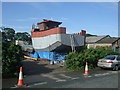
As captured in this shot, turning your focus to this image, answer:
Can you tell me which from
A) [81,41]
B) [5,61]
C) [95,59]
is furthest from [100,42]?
[5,61]

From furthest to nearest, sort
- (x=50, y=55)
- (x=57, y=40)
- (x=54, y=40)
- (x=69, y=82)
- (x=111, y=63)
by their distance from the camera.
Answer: (x=54, y=40) < (x=57, y=40) < (x=50, y=55) < (x=111, y=63) < (x=69, y=82)

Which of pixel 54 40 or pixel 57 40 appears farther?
pixel 54 40

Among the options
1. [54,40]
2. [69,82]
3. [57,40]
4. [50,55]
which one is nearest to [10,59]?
[69,82]

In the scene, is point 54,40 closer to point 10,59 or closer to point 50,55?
point 50,55

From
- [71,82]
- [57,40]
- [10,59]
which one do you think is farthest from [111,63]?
[57,40]

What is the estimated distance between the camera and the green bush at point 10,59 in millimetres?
9586

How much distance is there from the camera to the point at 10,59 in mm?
9914

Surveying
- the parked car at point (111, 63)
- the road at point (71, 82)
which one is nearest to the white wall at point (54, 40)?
the parked car at point (111, 63)

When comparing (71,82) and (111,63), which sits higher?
(111,63)

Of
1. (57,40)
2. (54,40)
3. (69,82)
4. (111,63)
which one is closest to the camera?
(69,82)

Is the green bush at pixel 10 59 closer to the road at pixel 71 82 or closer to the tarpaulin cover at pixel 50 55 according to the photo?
the road at pixel 71 82

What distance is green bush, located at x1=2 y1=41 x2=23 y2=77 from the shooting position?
9.59m

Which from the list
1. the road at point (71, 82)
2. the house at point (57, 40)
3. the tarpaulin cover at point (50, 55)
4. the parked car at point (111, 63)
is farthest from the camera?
the house at point (57, 40)

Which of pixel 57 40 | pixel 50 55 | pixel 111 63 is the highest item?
pixel 57 40
